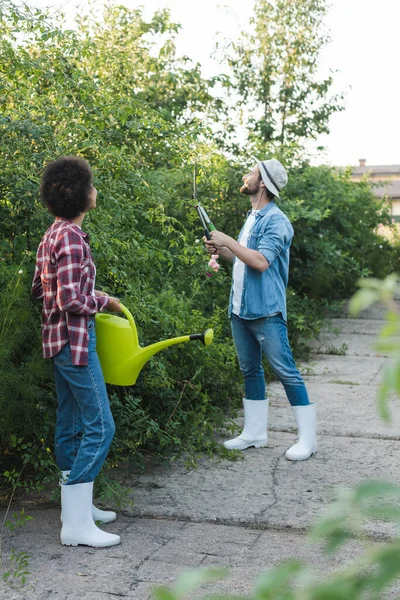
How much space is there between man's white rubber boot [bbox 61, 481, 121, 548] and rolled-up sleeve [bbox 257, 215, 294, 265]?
1885 millimetres

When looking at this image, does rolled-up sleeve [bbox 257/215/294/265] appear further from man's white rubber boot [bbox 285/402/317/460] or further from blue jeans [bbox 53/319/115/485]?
blue jeans [bbox 53/319/115/485]

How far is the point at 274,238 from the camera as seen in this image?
4.92 meters

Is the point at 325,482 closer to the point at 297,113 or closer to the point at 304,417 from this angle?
the point at 304,417

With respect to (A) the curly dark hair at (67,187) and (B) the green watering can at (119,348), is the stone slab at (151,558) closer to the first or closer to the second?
(B) the green watering can at (119,348)

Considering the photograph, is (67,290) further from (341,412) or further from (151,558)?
(341,412)

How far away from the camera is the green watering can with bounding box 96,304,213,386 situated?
3838mm

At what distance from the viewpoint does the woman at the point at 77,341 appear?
3.58m

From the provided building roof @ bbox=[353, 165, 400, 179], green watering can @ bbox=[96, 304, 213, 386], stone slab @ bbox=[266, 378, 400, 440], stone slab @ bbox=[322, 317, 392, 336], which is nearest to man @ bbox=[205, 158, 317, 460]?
stone slab @ bbox=[266, 378, 400, 440]

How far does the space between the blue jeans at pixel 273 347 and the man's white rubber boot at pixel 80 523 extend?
67.6 inches

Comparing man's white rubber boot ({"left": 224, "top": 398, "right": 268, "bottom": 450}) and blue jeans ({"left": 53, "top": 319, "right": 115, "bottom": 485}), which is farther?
man's white rubber boot ({"left": 224, "top": 398, "right": 268, "bottom": 450})

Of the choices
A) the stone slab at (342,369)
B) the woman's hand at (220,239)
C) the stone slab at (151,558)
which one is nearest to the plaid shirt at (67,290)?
the stone slab at (151,558)

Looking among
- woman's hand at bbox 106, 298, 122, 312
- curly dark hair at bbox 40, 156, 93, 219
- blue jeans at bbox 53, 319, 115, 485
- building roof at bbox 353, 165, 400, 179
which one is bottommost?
blue jeans at bbox 53, 319, 115, 485

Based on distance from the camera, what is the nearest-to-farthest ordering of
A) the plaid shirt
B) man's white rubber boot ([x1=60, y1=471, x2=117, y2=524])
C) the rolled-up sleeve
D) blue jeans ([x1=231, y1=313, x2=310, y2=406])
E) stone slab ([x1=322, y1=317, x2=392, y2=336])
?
the plaid shirt → man's white rubber boot ([x1=60, y1=471, x2=117, y2=524]) → the rolled-up sleeve → blue jeans ([x1=231, y1=313, x2=310, y2=406]) → stone slab ([x1=322, y1=317, x2=392, y2=336])

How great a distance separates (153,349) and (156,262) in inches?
46.4
